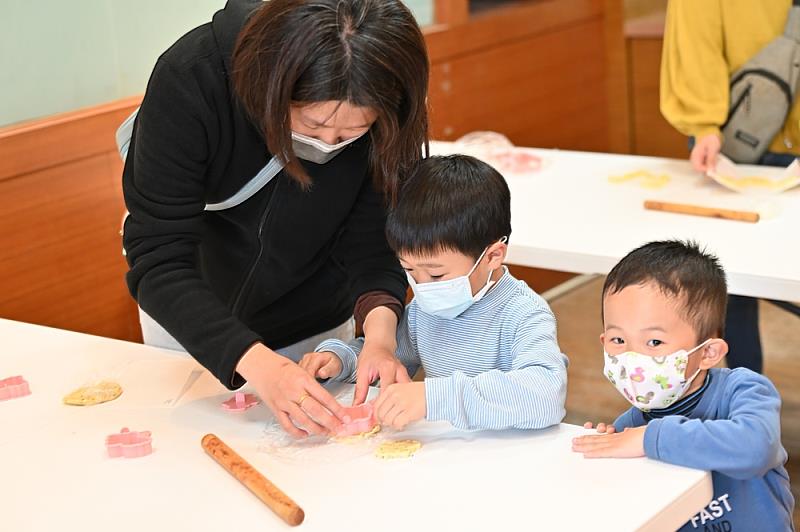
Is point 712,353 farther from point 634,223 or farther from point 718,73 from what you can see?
point 718,73

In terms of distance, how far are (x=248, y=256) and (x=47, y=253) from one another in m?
0.78

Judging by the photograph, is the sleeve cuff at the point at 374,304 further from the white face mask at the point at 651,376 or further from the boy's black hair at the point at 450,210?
the white face mask at the point at 651,376

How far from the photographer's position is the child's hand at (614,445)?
143 cm

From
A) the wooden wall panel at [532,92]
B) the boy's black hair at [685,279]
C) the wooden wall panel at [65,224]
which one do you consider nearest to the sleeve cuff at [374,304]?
the boy's black hair at [685,279]

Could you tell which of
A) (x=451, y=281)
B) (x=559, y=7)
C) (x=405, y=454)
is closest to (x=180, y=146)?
(x=451, y=281)

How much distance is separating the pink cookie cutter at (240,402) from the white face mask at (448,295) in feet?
0.97

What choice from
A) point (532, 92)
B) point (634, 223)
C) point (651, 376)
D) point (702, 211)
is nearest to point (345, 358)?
point (651, 376)

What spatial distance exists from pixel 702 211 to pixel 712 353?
86 centimetres

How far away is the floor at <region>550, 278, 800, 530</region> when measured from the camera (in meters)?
3.06

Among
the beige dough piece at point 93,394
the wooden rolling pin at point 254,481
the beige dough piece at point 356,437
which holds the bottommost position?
the beige dough piece at point 356,437

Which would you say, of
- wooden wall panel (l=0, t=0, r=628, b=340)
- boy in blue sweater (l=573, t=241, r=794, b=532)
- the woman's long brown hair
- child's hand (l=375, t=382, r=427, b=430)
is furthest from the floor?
the woman's long brown hair

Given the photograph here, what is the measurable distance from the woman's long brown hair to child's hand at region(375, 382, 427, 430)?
1.22ft

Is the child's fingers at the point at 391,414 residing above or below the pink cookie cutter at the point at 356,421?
above

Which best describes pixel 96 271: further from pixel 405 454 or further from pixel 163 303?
pixel 405 454
